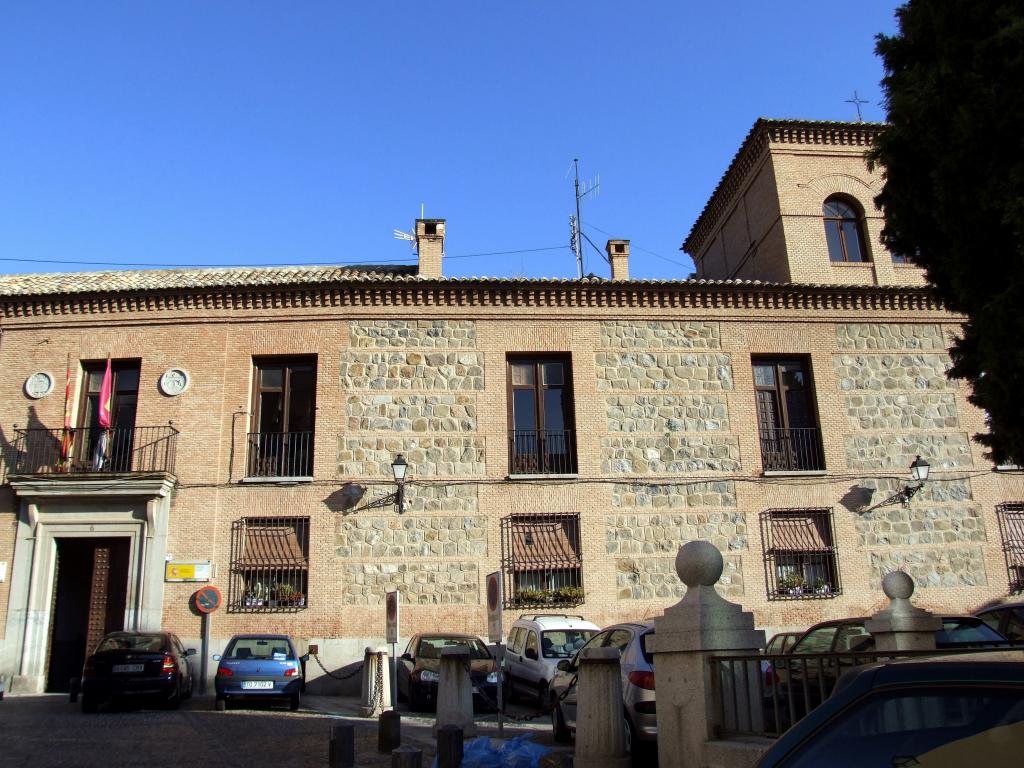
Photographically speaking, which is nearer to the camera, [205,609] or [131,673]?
[131,673]

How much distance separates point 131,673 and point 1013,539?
55.2 ft

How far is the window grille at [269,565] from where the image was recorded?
16000mm

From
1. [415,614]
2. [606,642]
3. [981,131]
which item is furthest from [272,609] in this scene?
[981,131]

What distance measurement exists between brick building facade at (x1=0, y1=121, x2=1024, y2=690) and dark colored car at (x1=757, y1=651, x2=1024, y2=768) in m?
13.8

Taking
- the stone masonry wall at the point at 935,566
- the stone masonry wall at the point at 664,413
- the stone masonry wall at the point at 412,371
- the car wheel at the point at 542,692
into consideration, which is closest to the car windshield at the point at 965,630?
the car wheel at the point at 542,692

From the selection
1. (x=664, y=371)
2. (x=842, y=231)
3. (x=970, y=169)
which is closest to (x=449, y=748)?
(x=970, y=169)

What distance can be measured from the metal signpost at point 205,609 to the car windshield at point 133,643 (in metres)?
1.75

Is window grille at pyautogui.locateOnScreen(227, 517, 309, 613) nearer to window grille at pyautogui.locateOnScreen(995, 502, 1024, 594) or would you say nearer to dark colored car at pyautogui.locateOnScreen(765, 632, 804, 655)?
dark colored car at pyautogui.locateOnScreen(765, 632, 804, 655)

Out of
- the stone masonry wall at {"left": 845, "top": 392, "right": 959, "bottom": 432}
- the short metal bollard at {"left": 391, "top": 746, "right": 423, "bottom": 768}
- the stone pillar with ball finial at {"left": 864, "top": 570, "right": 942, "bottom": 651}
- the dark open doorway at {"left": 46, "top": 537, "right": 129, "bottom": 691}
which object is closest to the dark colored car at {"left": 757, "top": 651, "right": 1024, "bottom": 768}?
the stone pillar with ball finial at {"left": 864, "top": 570, "right": 942, "bottom": 651}

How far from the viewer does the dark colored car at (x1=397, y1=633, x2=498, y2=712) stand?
1346 centimetres

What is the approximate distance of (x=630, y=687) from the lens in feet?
28.7

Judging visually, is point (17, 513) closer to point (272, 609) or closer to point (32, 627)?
point (32, 627)

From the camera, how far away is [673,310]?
60.0 feet

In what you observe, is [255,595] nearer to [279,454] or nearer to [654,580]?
[279,454]
